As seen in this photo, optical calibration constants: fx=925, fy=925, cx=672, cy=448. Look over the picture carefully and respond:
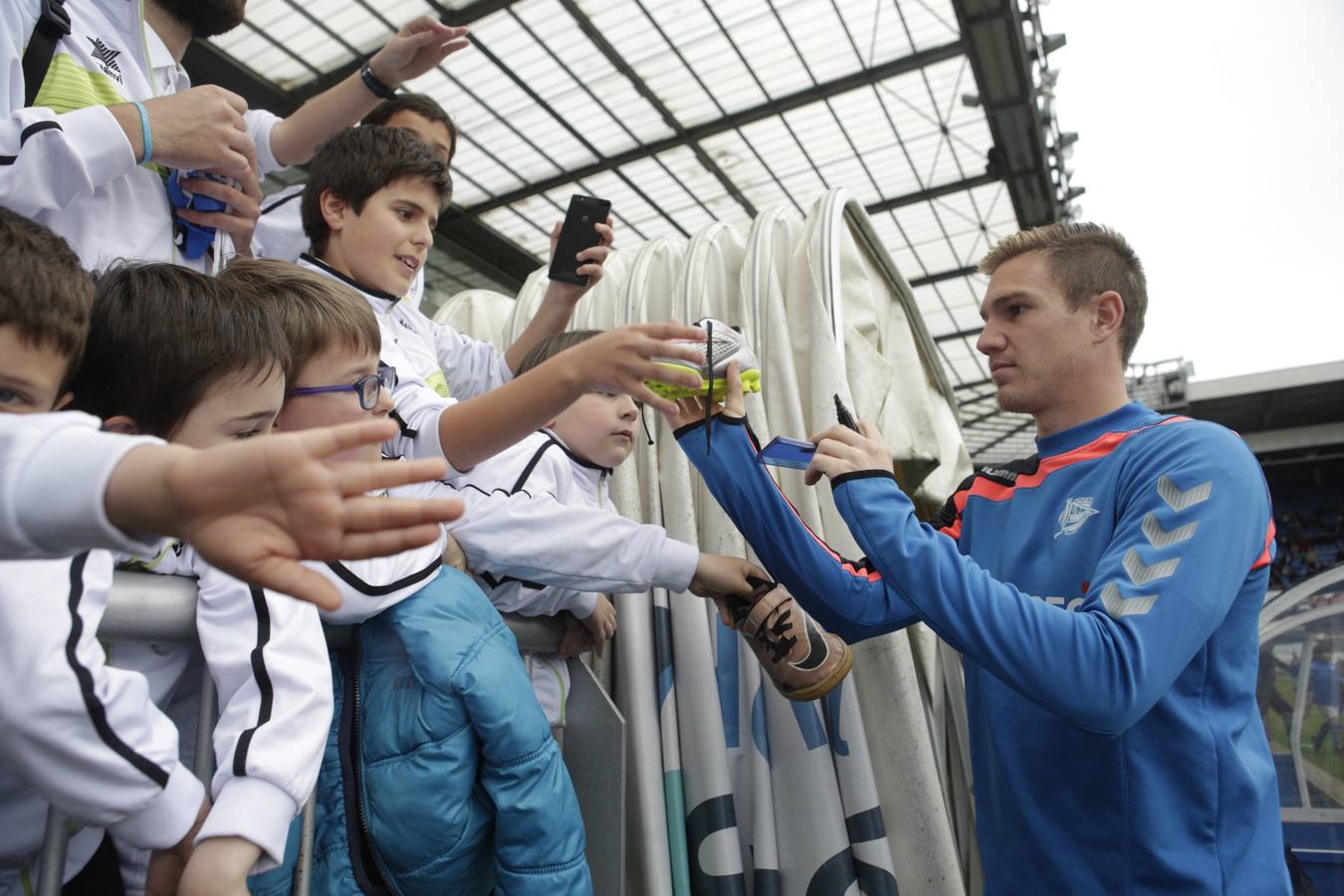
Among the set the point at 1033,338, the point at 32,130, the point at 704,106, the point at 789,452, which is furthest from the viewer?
the point at 704,106

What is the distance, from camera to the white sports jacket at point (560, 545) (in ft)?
5.90

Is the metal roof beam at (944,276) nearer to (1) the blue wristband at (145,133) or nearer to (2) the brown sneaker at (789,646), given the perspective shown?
(2) the brown sneaker at (789,646)

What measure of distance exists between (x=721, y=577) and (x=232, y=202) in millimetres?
1170

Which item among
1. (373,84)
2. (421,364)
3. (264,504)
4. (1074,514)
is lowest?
(264,504)

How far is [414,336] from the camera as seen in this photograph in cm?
220

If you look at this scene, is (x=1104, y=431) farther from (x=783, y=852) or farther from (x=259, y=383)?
(x=259, y=383)

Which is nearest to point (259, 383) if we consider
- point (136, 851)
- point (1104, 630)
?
point (136, 851)

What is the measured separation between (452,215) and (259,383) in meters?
11.1

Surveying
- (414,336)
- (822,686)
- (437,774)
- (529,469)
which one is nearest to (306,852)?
(437,774)

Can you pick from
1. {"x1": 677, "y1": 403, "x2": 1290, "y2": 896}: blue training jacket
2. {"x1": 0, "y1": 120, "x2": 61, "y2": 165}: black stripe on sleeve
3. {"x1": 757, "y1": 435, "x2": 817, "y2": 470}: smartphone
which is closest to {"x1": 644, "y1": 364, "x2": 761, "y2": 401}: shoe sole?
{"x1": 757, "y1": 435, "x2": 817, "y2": 470}: smartphone

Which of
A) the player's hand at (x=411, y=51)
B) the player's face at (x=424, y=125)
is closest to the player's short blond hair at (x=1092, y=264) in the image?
the player's hand at (x=411, y=51)

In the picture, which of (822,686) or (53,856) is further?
(822,686)

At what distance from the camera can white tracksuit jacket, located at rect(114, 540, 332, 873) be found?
1073 millimetres

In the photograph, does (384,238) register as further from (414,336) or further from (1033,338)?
(1033,338)
